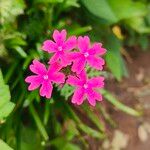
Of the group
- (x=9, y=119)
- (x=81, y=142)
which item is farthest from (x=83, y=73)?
(x=81, y=142)

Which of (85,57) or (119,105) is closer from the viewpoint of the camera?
(85,57)

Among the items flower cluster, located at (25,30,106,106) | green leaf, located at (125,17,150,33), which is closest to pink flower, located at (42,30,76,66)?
flower cluster, located at (25,30,106,106)

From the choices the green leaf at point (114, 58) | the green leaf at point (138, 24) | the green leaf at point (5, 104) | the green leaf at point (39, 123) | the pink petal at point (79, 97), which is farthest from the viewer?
the green leaf at point (138, 24)

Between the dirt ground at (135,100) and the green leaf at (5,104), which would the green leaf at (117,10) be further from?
the green leaf at (5,104)

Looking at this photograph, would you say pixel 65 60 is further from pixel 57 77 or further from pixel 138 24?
pixel 138 24

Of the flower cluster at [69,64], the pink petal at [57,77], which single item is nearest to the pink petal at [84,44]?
the flower cluster at [69,64]

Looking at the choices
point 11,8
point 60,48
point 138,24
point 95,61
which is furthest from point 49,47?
point 138,24

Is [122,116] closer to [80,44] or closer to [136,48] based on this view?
[136,48]
